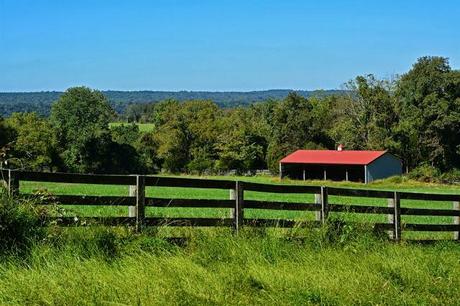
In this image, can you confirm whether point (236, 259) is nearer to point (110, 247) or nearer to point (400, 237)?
point (110, 247)

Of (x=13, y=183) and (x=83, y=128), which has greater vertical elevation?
(x=83, y=128)

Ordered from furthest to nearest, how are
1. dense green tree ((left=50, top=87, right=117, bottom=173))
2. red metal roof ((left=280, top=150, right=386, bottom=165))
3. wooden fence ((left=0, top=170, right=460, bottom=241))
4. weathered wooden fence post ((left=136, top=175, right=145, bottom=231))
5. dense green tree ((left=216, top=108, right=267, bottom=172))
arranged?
dense green tree ((left=216, top=108, right=267, bottom=172)) → dense green tree ((left=50, top=87, right=117, bottom=173)) → red metal roof ((left=280, top=150, right=386, bottom=165)) → weathered wooden fence post ((left=136, top=175, right=145, bottom=231)) → wooden fence ((left=0, top=170, right=460, bottom=241))

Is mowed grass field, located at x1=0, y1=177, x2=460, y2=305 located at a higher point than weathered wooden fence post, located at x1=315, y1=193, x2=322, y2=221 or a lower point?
lower

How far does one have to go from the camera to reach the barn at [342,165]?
8238 cm

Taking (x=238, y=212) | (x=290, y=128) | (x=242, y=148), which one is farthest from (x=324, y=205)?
(x=242, y=148)

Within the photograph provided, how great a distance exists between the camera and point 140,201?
31.3ft

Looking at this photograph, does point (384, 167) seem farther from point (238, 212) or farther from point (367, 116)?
point (238, 212)

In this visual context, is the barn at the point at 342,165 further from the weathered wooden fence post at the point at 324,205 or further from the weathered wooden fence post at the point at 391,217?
the weathered wooden fence post at the point at 324,205

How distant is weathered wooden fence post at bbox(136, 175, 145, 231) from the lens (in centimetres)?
943

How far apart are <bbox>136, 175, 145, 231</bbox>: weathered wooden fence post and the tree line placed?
68.3 metres

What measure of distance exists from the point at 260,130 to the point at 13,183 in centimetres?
10233

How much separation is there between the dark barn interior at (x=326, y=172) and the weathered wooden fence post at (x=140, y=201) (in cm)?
7461

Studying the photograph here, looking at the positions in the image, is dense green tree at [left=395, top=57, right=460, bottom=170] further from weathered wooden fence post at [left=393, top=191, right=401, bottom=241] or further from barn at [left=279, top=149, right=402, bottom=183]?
weathered wooden fence post at [left=393, top=191, right=401, bottom=241]

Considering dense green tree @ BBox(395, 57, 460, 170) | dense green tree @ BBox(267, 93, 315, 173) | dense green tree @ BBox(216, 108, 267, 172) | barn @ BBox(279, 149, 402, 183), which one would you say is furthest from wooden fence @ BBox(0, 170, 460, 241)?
dense green tree @ BBox(216, 108, 267, 172)
